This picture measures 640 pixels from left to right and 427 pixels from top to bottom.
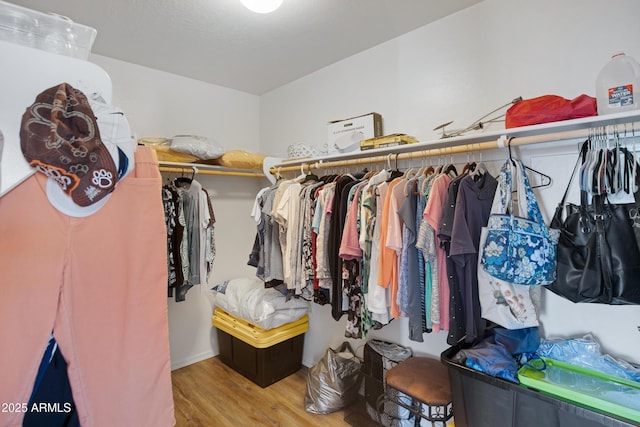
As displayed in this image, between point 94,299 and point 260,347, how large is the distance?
1.93 m

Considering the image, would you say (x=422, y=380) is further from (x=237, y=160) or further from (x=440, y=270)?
(x=237, y=160)

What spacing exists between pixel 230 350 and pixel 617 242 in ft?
8.70

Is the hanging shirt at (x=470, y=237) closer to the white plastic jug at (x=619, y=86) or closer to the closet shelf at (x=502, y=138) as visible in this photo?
the closet shelf at (x=502, y=138)

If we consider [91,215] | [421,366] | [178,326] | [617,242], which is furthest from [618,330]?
[178,326]

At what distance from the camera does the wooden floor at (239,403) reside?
6.77 ft

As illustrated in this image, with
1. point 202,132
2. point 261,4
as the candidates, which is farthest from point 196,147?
point 261,4

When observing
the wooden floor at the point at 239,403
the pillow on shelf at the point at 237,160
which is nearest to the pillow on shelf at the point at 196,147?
the pillow on shelf at the point at 237,160

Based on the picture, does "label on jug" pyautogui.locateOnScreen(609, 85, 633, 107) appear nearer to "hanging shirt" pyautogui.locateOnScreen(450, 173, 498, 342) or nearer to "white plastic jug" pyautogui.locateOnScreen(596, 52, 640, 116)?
"white plastic jug" pyautogui.locateOnScreen(596, 52, 640, 116)

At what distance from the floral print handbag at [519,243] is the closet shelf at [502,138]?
0.18 meters

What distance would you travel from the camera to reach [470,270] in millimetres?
1377

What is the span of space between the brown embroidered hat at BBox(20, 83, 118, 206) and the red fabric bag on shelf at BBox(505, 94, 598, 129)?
59.4 inches

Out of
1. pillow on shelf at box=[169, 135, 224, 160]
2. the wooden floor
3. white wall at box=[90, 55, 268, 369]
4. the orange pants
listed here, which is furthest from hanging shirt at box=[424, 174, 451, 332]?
white wall at box=[90, 55, 268, 369]

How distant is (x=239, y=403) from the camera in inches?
88.8

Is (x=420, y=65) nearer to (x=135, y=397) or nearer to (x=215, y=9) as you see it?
(x=215, y=9)
